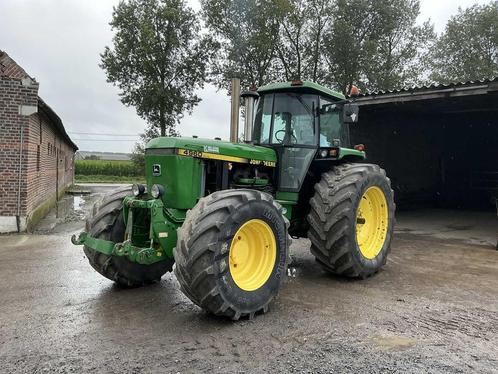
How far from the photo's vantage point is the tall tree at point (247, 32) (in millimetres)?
23250

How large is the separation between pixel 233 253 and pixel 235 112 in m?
2.04

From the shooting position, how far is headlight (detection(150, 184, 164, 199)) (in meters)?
4.43

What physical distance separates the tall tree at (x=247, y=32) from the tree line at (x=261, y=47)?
0.17 feet

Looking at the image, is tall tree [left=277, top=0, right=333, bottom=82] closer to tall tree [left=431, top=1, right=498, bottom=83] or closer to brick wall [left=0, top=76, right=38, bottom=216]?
tall tree [left=431, top=1, right=498, bottom=83]

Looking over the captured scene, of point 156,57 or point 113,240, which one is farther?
point 156,57

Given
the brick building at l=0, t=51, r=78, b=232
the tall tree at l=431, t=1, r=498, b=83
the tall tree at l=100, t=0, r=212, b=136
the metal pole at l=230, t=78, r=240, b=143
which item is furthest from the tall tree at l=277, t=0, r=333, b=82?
the metal pole at l=230, t=78, r=240, b=143

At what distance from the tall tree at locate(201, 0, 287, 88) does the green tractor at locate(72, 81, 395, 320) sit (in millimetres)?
17800

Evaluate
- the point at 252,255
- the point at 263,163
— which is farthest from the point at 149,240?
the point at 263,163

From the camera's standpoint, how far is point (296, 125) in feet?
19.0

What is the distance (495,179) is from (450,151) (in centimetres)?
Answer: 186

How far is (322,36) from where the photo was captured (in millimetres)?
24688

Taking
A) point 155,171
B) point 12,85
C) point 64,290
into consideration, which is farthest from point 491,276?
point 12,85

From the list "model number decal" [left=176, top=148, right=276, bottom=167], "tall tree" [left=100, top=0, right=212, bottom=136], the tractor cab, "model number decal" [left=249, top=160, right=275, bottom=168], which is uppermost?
"tall tree" [left=100, top=0, right=212, bottom=136]

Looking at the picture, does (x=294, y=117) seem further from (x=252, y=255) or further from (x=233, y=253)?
(x=233, y=253)
